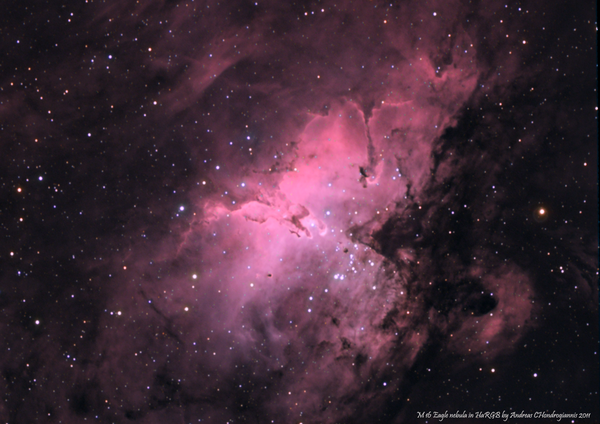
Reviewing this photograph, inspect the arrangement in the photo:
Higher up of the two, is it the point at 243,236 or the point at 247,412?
the point at 243,236

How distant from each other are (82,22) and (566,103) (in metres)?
4.81

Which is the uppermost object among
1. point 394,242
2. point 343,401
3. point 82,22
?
point 82,22

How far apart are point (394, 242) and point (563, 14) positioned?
2.78 meters

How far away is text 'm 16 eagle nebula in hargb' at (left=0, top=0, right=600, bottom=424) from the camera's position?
8.01 ft

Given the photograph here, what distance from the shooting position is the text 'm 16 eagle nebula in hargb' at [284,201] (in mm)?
2441

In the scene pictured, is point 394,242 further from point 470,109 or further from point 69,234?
point 69,234

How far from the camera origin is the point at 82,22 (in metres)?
2.42

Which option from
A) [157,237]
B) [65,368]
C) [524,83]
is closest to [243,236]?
[157,237]

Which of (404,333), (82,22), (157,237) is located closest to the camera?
(82,22)

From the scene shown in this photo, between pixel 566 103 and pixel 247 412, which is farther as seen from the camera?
pixel 247 412

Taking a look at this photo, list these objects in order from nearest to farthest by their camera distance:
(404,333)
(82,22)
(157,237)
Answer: (82,22) < (157,237) < (404,333)

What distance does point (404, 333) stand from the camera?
2812mm

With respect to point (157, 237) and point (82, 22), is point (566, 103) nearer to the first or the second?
point (157, 237)

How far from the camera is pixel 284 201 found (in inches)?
101
